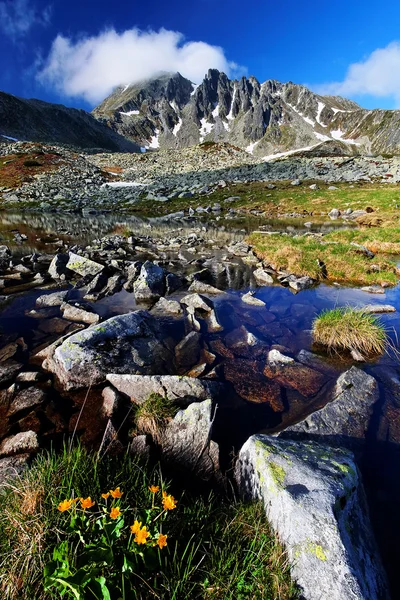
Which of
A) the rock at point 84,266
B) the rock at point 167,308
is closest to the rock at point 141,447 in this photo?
the rock at point 167,308

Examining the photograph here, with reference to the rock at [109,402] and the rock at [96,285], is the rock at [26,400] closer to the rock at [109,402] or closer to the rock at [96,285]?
the rock at [109,402]

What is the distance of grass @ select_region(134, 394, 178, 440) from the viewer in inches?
234

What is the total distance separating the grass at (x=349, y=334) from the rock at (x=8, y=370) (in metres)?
9.51

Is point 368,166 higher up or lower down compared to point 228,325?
higher up

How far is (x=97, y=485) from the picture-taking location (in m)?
3.44

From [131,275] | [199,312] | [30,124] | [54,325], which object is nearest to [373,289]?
[199,312]

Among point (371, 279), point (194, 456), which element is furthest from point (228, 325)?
point (371, 279)

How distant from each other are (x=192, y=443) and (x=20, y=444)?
3294 mm

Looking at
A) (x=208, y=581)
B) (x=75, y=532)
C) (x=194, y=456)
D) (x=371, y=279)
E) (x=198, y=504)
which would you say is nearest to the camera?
(x=75, y=532)

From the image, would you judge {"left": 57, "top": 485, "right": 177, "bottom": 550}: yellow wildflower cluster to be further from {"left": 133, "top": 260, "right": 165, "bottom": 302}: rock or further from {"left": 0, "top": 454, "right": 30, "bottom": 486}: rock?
{"left": 133, "top": 260, "right": 165, "bottom": 302}: rock

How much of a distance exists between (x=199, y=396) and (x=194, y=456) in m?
1.61

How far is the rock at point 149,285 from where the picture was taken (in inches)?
556

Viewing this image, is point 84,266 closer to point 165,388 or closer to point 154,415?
point 165,388

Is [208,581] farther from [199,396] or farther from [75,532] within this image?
[199,396]
